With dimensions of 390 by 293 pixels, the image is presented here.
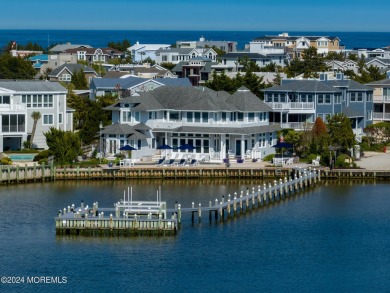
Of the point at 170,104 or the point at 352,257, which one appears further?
the point at 170,104

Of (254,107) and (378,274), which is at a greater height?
(254,107)

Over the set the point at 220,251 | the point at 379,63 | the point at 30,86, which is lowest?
the point at 220,251

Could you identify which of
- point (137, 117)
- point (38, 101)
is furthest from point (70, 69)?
point (137, 117)

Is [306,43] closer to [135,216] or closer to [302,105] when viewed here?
[302,105]

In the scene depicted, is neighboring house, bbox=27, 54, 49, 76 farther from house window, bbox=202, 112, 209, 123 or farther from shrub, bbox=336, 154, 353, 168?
shrub, bbox=336, 154, 353, 168

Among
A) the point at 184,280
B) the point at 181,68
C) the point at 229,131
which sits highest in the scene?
the point at 181,68

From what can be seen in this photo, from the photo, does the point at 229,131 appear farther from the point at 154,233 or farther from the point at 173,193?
the point at 154,233

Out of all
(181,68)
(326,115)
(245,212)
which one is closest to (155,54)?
(181,68)
